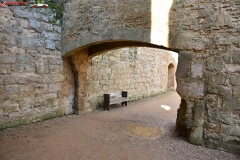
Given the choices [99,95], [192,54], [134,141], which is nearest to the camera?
[192,54]

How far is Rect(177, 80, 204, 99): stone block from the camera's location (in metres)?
3.11

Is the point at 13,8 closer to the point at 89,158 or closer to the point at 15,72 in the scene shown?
the point at 15,72

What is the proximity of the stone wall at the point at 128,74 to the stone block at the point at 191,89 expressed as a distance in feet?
10.8

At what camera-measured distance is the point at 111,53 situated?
6.71m

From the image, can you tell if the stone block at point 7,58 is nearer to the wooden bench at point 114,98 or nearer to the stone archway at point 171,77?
the wooden bench at point 114,98

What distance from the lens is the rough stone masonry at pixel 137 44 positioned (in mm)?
2898

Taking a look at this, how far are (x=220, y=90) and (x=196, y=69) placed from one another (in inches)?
19.8

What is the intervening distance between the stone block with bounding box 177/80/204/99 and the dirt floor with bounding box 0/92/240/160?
869mm

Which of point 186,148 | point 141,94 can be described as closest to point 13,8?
point 186,148

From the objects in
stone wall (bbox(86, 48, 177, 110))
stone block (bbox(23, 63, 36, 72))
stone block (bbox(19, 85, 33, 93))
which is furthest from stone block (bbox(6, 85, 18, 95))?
stone wall (bbox(86, 48, 177, 110))

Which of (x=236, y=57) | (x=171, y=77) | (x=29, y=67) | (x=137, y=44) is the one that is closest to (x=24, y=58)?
(x=29, y=67)

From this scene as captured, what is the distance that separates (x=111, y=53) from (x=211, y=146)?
15.1 ft

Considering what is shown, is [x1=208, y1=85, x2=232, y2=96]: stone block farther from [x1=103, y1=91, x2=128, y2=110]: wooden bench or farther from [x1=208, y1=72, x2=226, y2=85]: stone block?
[x1=103, y1=91, x2=128, y2=110]: wooden bench

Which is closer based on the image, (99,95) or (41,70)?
(41,70)
